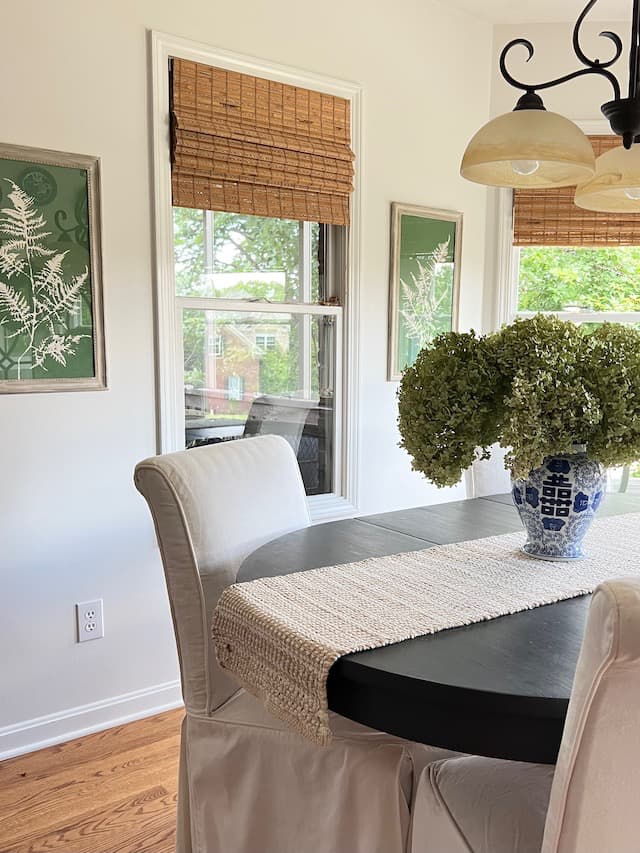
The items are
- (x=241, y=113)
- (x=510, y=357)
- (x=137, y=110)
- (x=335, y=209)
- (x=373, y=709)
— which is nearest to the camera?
(x=373, y=709)

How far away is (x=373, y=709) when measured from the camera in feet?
3.46

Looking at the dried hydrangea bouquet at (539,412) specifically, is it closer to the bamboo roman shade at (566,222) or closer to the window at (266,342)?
the window at (266,342)

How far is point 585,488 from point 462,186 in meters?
2.25

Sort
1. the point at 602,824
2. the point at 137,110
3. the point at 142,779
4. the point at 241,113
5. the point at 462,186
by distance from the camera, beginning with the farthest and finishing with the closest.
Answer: the point at 462,186
the point at 241,113
the point at 137,110
the point at 142,779
the point at 602,824

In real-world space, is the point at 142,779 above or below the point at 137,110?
below

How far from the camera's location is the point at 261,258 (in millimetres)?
2752

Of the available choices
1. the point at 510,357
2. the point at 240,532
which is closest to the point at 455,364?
the point at 510,357

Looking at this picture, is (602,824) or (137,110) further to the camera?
(137,110)

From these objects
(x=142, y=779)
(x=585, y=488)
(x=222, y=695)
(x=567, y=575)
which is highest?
(x=585, y=488)

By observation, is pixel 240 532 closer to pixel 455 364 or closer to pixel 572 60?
pixel 455 364

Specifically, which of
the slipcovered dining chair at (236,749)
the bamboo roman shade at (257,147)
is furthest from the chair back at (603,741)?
the bamboo roman shade at (257,147)

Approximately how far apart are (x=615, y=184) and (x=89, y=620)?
1984 mm

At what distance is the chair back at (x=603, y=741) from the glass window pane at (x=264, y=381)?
1.97 m

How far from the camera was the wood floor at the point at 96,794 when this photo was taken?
189cm
